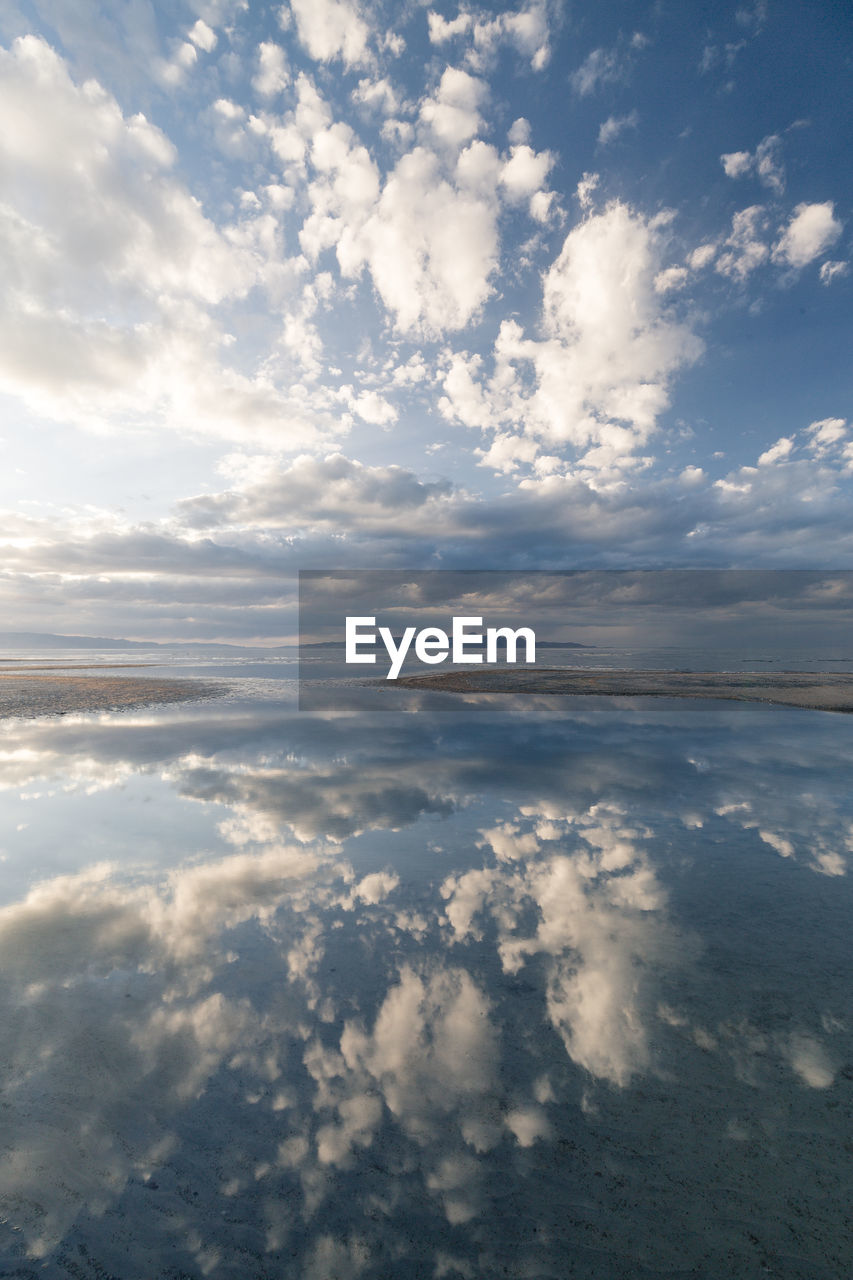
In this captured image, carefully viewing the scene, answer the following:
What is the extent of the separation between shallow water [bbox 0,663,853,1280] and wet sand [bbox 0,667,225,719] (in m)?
23.7

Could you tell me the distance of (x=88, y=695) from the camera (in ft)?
135

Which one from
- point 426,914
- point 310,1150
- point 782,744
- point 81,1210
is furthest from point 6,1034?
point 782,744

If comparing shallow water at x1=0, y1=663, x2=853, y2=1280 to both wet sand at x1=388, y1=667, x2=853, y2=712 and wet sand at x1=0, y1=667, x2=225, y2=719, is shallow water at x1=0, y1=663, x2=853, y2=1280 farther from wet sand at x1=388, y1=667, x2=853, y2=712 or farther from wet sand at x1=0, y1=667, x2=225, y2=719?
wet sand at x1=388, y1=667, x2=853, y2=712

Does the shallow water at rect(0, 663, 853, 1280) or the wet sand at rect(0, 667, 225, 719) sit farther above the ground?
the wet sand at rect(0, 667, 225, 719)

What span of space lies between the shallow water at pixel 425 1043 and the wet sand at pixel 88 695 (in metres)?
23.7

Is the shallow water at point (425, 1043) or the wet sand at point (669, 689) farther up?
the wet sand at point (669, 689)

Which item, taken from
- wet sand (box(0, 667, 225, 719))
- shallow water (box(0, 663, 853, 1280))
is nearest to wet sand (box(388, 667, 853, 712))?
wet sand (box(0, 667, 225, 719))

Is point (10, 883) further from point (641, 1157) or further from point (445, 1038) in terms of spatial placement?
point (641, 1157)

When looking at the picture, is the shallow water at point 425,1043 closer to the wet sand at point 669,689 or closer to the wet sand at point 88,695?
the wet sand at point 88,695

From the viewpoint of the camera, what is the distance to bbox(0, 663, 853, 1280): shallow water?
3.75m

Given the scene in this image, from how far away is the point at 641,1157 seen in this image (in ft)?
13.9

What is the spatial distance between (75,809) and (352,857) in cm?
779

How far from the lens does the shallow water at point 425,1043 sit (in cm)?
375

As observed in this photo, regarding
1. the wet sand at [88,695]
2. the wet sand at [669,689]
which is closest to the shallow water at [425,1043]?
the wet sand at [88,695]
